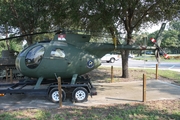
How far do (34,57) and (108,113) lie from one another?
3.34 m

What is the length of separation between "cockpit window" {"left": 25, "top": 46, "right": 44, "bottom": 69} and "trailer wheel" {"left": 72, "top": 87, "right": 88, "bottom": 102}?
174cm

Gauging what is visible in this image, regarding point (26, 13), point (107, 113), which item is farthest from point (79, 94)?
point (26, 13)

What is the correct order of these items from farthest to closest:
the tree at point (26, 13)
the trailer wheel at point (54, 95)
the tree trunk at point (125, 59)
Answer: the tree trunk at point (125, 59) → the tree at point (26, 13) → the trailer wheel at point (54, 95)

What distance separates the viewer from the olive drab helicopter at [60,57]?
6.61 metres

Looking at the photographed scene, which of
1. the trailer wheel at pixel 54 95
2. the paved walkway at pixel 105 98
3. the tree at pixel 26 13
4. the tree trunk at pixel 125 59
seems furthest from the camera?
the tree trunk at pixel 125 59

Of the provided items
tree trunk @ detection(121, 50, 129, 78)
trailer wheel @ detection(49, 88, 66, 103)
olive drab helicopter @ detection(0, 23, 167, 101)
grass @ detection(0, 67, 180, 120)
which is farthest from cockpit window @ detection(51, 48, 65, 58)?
tree trunk @ detection(121, 50, 129, 78)

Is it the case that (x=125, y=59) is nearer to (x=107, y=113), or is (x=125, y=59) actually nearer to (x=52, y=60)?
(x=52, y=60)

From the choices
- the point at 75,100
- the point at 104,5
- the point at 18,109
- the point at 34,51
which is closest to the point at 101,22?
the point at 104,5

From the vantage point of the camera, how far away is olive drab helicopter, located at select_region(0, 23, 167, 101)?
21.7ft

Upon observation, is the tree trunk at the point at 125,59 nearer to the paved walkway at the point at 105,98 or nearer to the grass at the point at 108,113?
the paved walkway at the point at 105,98

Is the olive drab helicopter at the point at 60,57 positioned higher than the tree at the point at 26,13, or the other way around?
the tree at the point at 26,13

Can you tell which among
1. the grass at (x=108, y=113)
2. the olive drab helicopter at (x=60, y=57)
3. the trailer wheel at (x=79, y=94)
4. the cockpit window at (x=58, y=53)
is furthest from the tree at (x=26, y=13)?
the grass at (x=108, y=113)

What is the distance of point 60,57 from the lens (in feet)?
22.0

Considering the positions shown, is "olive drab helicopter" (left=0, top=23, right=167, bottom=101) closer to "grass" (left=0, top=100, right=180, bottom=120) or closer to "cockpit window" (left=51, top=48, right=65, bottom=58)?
"cockpit window" (left=51, top=48, right=65, bottom=58)
